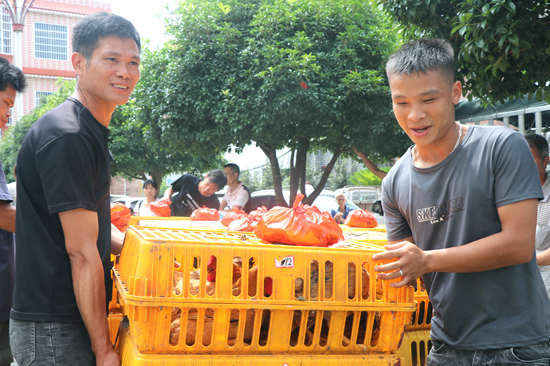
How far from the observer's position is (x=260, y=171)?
26922mm

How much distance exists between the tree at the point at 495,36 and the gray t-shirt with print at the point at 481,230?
7.58 ft

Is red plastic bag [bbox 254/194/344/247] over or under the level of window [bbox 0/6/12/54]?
under

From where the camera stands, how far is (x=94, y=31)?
1896 mm

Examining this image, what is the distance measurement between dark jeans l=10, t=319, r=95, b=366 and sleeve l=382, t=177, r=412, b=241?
1.40 meters

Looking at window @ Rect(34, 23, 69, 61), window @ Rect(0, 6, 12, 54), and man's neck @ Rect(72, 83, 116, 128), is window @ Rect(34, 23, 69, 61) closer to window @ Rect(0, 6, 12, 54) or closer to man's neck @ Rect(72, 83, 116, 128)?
window @ Rect(0, 6, 12, 54)

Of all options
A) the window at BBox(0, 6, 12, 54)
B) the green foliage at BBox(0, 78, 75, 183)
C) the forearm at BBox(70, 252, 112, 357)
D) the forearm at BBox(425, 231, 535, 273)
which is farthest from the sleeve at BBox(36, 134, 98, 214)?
the window at BBox(0, 6, 12, 54)

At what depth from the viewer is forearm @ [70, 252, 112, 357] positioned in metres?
1.65

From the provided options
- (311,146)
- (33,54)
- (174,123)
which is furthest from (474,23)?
(33,54)

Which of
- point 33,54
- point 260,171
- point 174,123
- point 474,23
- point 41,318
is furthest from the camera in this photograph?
point 33,54

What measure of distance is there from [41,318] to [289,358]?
0.94 meters

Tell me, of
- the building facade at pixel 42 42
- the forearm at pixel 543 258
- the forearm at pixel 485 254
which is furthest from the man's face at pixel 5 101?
the building facade at pixel 42 42

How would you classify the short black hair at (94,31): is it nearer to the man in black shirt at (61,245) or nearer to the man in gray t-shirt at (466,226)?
the man in black shirt at (61,245)

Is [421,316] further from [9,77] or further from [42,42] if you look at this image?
[42,42]

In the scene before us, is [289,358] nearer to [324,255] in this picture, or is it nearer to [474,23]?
[324,255]
